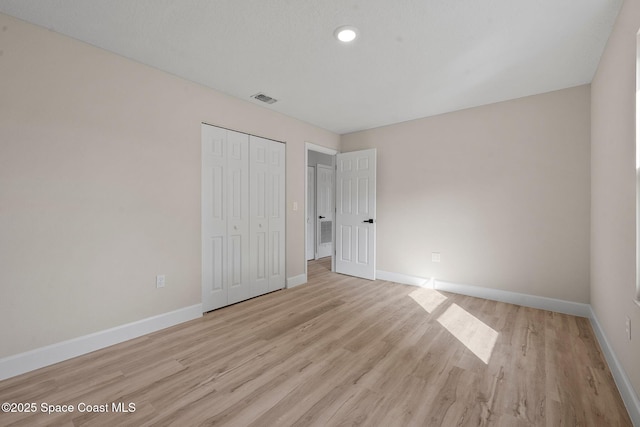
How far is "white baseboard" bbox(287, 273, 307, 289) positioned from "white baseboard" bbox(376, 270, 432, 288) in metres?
1.26

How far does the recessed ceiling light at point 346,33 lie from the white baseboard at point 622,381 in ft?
9.54

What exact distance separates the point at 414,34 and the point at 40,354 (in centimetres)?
375

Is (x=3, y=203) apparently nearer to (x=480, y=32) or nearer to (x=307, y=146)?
(x=307, y=146)

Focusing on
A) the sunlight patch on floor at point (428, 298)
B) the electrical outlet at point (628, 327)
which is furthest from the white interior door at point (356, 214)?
the electrical outlet at point (628, 327)

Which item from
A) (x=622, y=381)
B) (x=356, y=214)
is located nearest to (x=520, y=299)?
(x=622, y=381)

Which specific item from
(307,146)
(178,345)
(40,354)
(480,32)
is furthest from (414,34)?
(40,354)

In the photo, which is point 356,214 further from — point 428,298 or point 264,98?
point 264,98

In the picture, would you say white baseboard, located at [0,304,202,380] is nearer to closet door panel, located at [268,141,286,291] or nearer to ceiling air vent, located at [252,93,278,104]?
closet door panel, located at [268,141,286,291]

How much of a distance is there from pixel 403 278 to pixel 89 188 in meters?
4.03

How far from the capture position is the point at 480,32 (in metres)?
2.11

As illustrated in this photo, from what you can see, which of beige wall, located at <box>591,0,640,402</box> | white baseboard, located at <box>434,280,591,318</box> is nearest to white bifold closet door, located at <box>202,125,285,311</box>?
white baseboard, located at <box>434,280,591,318</box>

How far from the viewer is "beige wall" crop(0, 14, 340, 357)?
6.54 ft

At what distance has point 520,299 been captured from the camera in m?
3.40

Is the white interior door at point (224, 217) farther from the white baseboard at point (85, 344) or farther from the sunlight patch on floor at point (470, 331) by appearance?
the sunlight patch on floor at point (470, 331)
